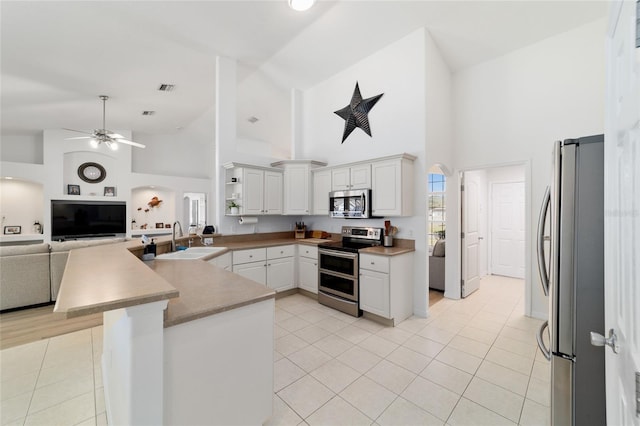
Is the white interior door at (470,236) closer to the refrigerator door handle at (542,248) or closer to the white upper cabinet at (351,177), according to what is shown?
→ the white upper cabinet at (351,177)

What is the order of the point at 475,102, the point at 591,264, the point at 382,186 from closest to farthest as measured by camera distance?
the point at 591,264
the point at 382,186
the point at 475,102

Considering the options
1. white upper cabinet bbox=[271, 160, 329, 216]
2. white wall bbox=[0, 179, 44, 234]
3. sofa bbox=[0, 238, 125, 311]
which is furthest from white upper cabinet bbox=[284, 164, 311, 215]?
white wall bbox=[0, 179, 44, 234]

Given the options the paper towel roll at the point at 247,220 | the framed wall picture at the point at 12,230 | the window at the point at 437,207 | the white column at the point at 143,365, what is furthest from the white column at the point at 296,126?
the framed wall picture at the point at 12,230

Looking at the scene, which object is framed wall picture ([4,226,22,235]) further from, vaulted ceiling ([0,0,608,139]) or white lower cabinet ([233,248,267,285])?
white lower cabinet ([233,248,267,285])

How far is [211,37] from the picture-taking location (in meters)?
3.65

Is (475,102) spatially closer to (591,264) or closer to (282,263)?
(591,264)

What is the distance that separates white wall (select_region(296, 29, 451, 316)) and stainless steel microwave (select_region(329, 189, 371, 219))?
1.22 feet

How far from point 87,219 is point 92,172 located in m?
1.28

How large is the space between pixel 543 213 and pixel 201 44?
4501 mm

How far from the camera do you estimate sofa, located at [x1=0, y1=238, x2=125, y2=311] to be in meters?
3.58

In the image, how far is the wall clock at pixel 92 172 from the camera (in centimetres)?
687

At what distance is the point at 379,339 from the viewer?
2.96 m

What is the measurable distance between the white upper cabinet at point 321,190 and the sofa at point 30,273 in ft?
13.0

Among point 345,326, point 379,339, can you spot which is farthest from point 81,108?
point 379,339
